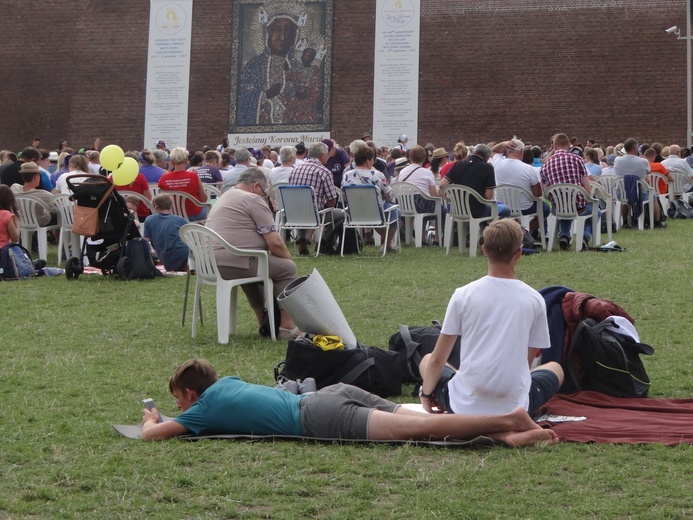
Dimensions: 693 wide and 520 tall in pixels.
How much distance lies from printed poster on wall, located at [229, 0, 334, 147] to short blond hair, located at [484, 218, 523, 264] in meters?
24.5

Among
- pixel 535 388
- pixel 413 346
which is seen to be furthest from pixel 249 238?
pixel 535 388

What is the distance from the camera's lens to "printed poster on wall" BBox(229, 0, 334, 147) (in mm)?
29109

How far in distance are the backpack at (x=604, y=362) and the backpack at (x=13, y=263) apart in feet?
23.1

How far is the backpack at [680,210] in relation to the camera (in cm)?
1767

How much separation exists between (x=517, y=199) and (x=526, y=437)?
835cm

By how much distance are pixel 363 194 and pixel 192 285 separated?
2709 mm

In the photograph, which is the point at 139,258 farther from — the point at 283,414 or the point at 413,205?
the point at 283,414

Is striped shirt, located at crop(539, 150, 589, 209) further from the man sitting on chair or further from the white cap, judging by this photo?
the white cap

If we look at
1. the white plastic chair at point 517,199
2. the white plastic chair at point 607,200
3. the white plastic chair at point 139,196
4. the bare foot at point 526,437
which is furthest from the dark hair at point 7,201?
the bare foot at point 526,437

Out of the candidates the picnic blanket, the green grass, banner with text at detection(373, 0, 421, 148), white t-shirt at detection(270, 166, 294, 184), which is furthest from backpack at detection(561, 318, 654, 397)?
A: banner with text at detection(373, 0, 421, 148)

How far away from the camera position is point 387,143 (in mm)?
28844

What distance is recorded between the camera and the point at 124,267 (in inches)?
433

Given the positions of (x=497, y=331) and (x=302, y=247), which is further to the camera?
(x=302, y=247)

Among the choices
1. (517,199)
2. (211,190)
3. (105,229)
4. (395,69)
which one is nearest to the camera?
(105,229)
